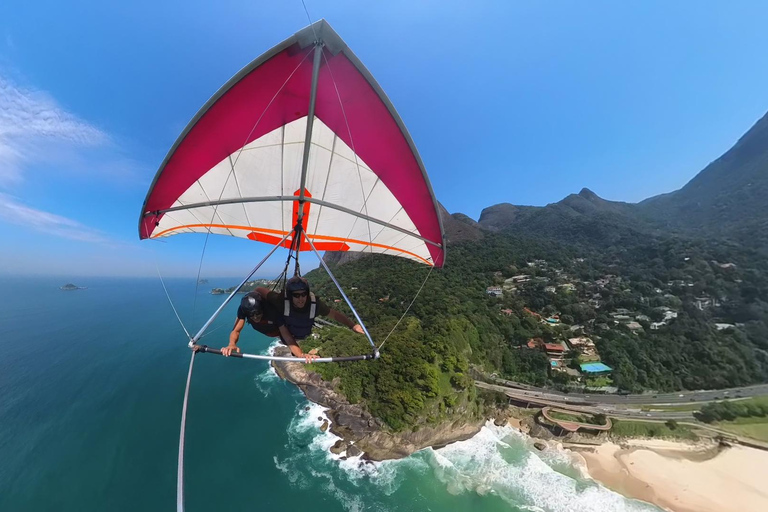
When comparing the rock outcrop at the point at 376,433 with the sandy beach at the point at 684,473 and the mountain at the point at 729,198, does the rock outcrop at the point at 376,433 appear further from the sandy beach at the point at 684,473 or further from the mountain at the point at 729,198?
the mountain at the point at 729,198

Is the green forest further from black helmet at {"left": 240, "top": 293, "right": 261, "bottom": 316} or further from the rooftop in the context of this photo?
black helmet at {"left": 240, "top": 293, "right": 261, "bottom": 316}

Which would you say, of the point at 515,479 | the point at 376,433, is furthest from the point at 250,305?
the point at 515,479

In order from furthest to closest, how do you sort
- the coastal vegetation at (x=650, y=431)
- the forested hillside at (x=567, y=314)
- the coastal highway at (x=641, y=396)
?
the coastal highway at (x=641, y=396)
the forested hillside at (x=567, y=314)
the coastal vegetation at (x=650, y=431)

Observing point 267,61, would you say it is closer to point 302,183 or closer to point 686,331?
point 302,183

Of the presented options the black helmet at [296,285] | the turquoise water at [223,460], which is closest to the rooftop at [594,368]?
the turquoise water at [223,460]

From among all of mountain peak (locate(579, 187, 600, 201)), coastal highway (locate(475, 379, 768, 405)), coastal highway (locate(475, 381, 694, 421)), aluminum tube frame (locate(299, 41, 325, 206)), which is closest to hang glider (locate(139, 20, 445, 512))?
aluminum tube frame (locate(299, 41, 325, 206))

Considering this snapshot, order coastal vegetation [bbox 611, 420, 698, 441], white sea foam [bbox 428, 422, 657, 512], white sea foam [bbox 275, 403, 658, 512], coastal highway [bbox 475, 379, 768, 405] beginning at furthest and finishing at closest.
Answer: coastal highway [bbox 475, 379, 768, 405] → coastal vegetation [bbox 611, 420, 698, 441] → white sea foam [bbox 428, 422, 657, 512] → white sea foam [bbox 275, 403, 658, 512]

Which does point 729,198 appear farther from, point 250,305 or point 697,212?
point 250,305
